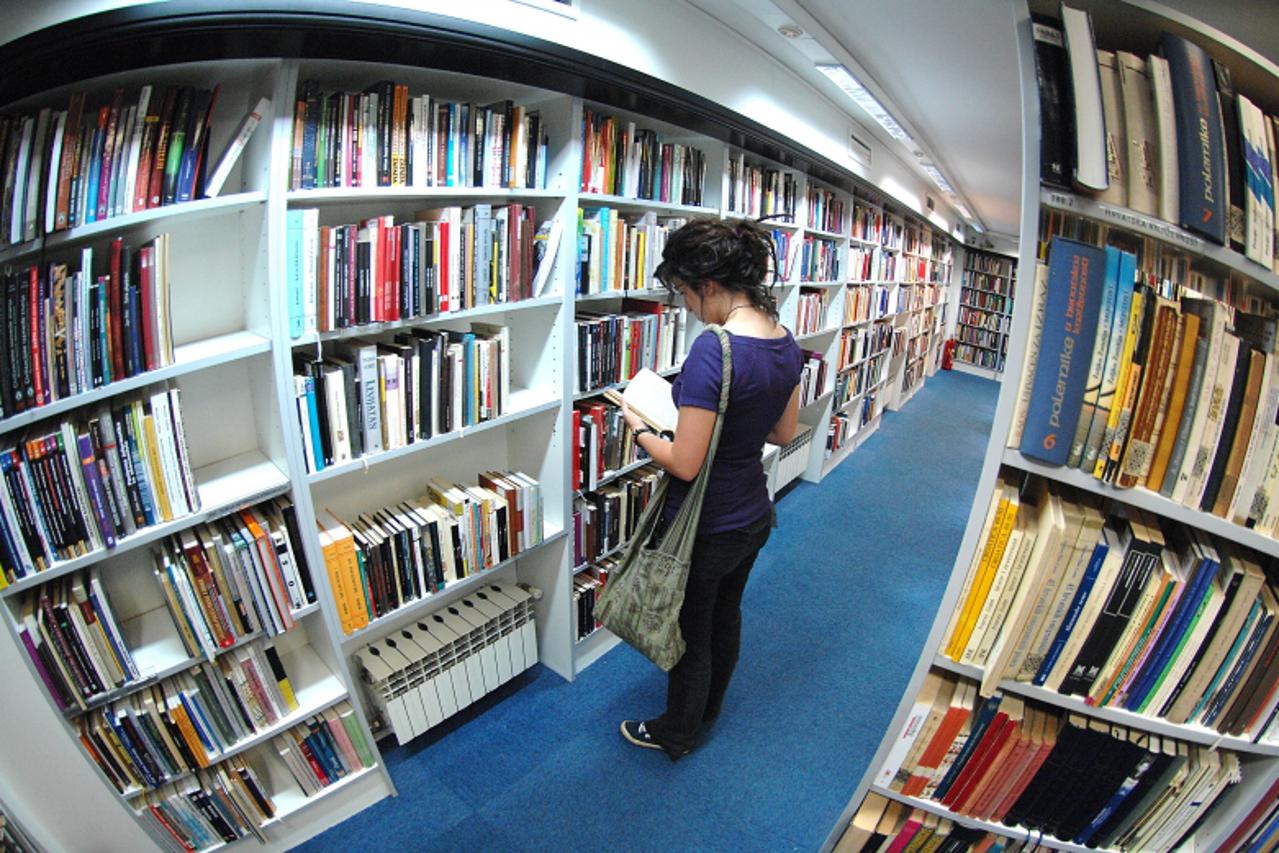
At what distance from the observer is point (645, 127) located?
7.31 feet

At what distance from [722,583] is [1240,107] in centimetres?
150

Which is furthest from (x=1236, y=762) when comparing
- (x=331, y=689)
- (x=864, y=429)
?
(x=864, y=429)

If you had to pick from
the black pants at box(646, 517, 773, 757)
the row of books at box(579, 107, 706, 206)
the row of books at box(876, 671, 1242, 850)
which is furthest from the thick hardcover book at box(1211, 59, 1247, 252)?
the row of books at box(579, 107, 706, 206)

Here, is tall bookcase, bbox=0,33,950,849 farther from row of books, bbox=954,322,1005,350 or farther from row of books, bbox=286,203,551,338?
row of books, bbox=954,322,1005,350

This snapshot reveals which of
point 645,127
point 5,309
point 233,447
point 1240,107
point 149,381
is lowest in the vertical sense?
point 233,447

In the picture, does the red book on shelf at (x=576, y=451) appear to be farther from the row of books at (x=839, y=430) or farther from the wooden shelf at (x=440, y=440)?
the row of books at (x=839, y=430)

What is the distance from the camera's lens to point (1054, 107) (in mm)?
834

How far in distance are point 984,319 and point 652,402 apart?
428 inches

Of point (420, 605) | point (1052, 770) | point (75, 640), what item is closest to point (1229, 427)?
point (1052, 770)

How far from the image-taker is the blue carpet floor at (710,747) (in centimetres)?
172

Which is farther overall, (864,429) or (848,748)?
(864,429)

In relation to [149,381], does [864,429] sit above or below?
below

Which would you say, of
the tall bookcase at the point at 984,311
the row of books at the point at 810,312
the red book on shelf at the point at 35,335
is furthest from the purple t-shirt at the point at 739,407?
the tall bookcase at the point at 984,311

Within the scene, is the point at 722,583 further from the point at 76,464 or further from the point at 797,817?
the point at 76,464
